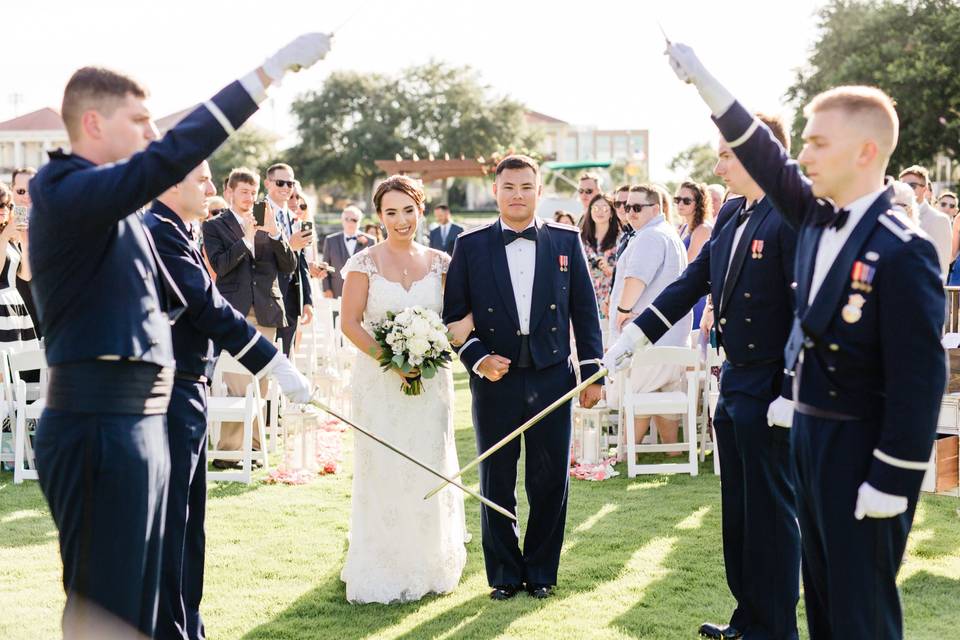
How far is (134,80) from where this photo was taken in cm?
327

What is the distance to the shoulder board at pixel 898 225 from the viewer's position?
3.15 metres

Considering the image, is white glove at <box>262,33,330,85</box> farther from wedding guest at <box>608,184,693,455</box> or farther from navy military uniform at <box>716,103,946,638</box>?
wedding guest at <box>608,184,693,455</box>

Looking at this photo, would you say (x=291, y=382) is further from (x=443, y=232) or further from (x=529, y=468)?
(x=443, y=232)

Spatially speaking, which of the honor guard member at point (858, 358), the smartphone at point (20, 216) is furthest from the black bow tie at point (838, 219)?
the smartphone at point (20, 216)

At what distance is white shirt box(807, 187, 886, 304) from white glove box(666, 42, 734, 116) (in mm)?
560

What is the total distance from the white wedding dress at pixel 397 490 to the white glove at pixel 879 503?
2900 mm

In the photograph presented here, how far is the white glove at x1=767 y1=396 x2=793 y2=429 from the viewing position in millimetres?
4055

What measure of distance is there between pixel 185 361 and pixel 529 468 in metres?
2.11

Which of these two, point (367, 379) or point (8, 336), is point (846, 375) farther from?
point (8, 336)

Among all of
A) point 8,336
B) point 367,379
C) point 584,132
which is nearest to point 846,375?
point 367,379

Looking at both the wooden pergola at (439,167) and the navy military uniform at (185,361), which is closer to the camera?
the navy military uniform at (185,361)

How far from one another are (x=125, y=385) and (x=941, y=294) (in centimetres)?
267

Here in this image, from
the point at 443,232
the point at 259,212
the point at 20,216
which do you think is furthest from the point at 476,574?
the point at 443,232

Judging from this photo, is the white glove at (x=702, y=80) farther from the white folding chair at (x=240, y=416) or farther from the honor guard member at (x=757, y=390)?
the white folding chair at (x=240, y=416)
